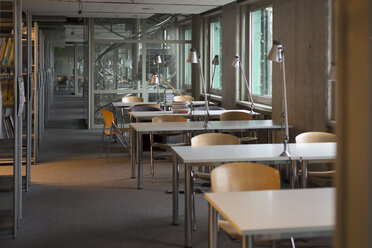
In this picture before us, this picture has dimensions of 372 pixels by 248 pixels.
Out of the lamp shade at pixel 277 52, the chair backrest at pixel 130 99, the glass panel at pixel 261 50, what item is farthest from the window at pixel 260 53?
the lamp shade at pixel 277 52

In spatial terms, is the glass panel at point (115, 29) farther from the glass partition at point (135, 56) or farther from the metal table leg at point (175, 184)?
the metal table leg at point (175, 184)

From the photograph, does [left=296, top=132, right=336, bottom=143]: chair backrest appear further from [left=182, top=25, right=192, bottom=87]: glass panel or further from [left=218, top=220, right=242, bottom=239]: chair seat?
[left=182, top=25, right=192, bottom=87]: glass panel

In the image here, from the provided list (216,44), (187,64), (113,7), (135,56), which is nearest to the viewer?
(113,7)

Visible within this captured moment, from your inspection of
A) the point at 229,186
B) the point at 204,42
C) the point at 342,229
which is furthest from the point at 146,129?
the point at 204,42

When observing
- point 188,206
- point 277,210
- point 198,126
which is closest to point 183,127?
point 198,126

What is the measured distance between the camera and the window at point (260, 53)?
29.1ft

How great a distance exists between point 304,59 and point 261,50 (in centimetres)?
249

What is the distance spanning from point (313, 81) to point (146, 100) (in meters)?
6.81

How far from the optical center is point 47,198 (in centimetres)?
591

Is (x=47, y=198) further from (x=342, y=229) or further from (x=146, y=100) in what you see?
(x=146, y=100)

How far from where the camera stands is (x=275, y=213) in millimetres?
2496

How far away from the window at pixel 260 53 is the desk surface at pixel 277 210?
6.05m

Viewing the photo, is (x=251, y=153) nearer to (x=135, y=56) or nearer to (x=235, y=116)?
(x=235, y=116)

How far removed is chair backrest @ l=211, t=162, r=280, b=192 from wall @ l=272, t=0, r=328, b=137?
330cm
